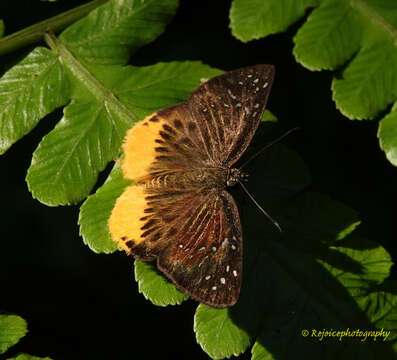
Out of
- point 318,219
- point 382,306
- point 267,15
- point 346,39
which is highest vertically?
point 267,15

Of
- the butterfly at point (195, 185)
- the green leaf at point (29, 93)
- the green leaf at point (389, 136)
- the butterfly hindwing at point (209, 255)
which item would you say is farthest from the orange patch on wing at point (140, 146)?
the green leaf at point (389, 136)

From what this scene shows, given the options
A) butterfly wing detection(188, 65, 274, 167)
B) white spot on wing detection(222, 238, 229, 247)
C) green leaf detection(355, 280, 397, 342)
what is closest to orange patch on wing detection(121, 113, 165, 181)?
butterfly wing detection(188, 65, 274, 167)

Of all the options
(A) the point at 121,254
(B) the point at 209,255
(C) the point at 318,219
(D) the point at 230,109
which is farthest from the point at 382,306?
(A) the point at 121,254

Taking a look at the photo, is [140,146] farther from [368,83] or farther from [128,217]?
[368,83]

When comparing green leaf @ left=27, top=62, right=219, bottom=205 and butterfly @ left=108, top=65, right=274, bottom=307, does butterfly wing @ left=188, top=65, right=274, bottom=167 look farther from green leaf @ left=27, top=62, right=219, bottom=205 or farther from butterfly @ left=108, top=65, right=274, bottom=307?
green leaf @ left=27, top=62, right=219, bottom=205

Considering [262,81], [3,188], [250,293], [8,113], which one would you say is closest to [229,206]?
[250,293]

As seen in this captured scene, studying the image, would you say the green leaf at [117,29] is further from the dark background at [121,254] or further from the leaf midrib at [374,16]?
the leaf midrib at [374,16]

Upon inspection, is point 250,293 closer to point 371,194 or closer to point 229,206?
point 229,206
